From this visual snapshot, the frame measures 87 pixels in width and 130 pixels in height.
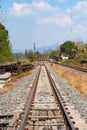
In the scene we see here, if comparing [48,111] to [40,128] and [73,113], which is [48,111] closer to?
[73,113]

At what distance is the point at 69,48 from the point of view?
578 feet

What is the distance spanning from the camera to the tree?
16530cm

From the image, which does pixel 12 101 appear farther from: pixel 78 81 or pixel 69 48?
pixel 69 48

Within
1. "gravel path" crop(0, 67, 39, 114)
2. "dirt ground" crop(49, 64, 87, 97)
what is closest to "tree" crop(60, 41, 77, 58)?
"dirt ground" crop(49, 64, 87, 97)

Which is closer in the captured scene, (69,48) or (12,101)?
(12,101)

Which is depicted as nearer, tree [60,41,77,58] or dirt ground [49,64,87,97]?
dirt ground [49,64,87,97]

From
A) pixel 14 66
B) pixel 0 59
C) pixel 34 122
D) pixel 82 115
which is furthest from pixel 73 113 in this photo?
pixel 0 59

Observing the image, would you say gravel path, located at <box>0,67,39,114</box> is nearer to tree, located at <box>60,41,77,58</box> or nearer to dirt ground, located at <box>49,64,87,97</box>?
dirt ground, located at <box>49,64,87,97</box>

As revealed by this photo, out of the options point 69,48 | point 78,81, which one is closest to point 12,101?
point 78,81

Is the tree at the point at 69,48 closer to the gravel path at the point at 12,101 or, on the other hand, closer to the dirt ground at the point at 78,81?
the dirt ground at the point at 78,81

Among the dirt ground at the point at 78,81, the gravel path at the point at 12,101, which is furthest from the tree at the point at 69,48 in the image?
the gravel path at the point at 12,101

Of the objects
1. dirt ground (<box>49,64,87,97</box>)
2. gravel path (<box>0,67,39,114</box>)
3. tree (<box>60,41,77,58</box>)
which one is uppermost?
tree (<box>60,41,77,58</box>)

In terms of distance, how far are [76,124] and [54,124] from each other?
80cm

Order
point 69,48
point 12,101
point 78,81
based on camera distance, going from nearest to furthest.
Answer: point 12,101 → point 78,81 → point 69,48
